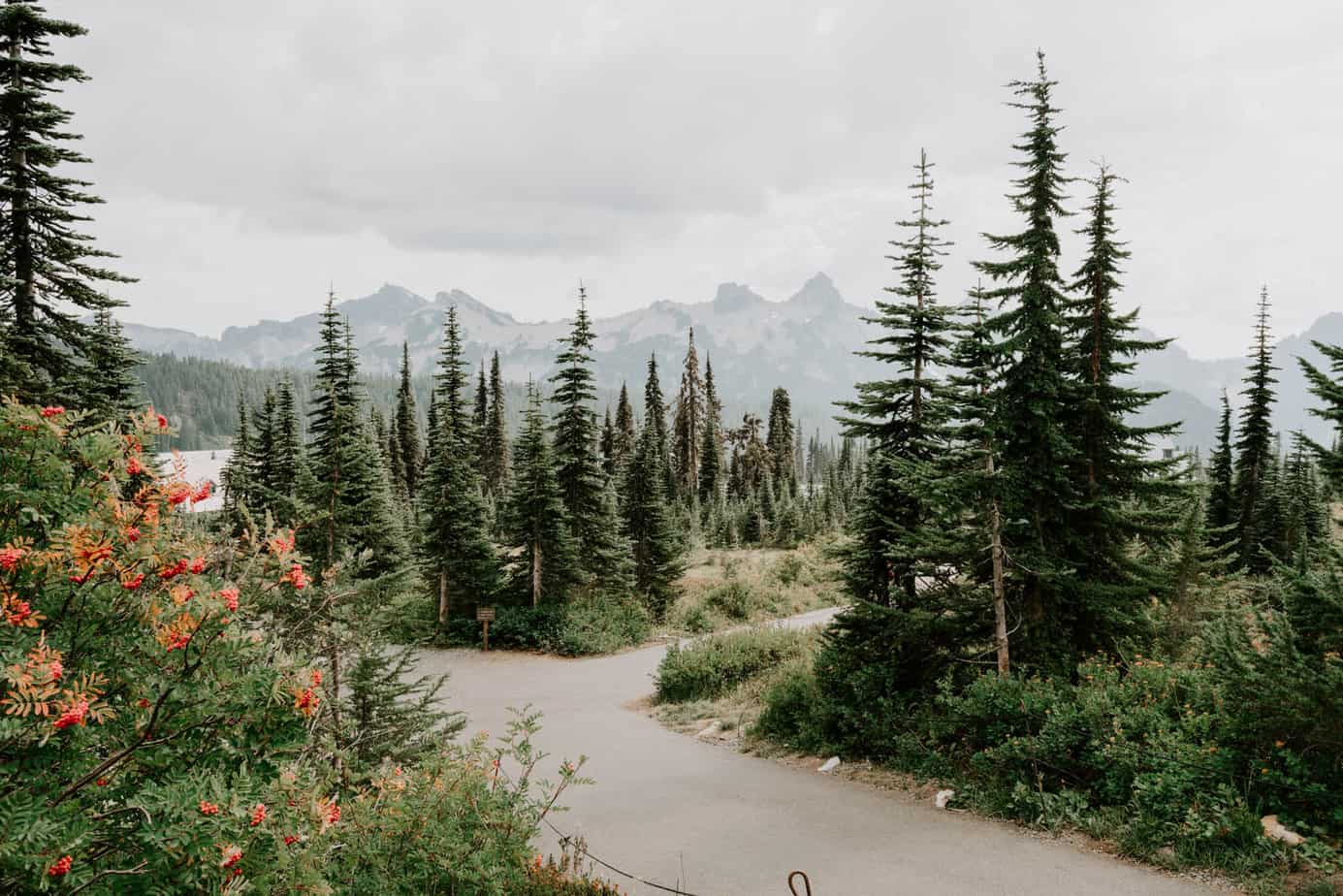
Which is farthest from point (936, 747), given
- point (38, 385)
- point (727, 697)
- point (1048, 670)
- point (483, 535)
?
point (483, 535)

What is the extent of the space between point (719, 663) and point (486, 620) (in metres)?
10.2

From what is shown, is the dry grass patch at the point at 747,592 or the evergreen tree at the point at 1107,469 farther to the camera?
the dry grass patch at the point at 747,592

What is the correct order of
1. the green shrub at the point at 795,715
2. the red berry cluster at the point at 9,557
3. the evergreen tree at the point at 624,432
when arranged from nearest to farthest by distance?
the red berry cluster at the point at 9,557 → the green shrub at the point at 795,715 → the evergreen tree at the point at 624,432

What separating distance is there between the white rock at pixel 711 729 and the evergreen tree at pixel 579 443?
11920 millimetres

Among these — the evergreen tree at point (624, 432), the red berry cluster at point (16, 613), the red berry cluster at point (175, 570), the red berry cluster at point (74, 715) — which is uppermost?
the evergreen tree at point (624, 432)

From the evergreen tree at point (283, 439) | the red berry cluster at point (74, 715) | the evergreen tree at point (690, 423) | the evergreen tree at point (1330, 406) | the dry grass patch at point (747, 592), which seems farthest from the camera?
the evergreen tree at point (690, 423)

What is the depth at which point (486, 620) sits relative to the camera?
25.0 m

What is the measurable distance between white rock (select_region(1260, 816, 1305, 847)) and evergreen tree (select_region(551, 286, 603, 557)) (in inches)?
845

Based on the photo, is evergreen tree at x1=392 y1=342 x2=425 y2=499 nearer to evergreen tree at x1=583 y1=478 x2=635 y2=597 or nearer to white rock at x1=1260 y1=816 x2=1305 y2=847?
evergreen tree at x1=583 y1=478 x2=635 y2=597

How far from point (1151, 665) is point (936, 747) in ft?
11.7

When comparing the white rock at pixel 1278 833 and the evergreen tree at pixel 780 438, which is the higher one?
the evergreen tree at pixel 780 438

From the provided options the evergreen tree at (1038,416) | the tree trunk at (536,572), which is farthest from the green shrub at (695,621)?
the evergreen tree at (1038,416)

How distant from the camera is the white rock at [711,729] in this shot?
50.6ft

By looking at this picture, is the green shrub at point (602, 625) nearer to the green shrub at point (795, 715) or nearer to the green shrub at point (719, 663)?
the green shrub at point (719, 663)
